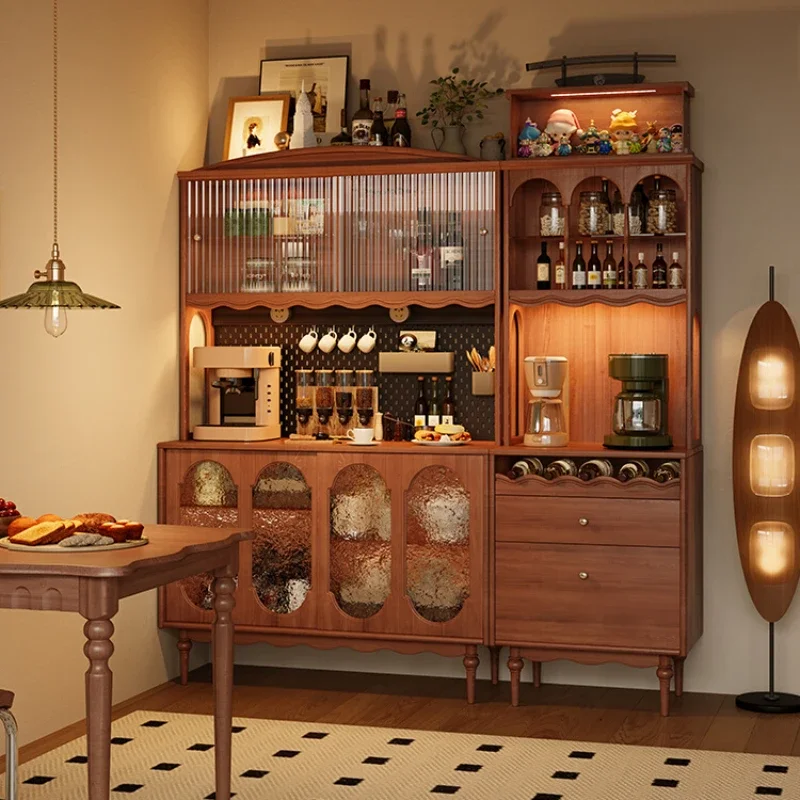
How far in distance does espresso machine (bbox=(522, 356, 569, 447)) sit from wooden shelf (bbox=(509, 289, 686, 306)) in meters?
0.25

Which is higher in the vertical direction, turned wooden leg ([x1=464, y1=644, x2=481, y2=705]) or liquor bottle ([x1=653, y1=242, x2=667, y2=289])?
liquor bottle ([x1=653, y1=242, x2=667, y2=289])

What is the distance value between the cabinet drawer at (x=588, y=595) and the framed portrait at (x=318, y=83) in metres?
Result: 2.11

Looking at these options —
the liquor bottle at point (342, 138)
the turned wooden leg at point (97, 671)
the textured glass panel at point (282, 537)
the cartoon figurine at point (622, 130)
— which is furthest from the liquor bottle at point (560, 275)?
the turned wooden leg at point (97, 671)

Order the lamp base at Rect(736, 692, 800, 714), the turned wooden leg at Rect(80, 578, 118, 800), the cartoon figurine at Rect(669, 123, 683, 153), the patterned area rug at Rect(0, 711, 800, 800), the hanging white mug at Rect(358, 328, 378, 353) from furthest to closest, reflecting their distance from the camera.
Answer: the hanging white mug at Rect(358, 328, 378, 353), the cartoon figurine at Rect(669, 123, 683, 153), the lamp base at Rect(736, 692, 800, 714), the patterned area rug at Rect(0, 711, 800, 800), the turned wooden leg at Rect(80, 578, 118, 800)

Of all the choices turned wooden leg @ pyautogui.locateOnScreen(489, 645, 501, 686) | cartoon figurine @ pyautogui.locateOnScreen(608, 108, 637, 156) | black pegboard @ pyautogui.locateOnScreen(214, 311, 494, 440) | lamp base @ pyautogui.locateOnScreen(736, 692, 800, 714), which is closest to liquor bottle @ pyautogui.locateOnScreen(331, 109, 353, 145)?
black pegboard @ pyautogui.locateOnScreen(214, 311, 494, 440)

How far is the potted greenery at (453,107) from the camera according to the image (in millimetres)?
5977

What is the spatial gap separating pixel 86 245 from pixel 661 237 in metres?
2.37

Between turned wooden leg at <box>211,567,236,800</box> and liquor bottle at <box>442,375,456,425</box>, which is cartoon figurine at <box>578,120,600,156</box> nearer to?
liquor bottle at <box>442,375,456,425</box>

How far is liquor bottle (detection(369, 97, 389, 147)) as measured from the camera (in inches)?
237

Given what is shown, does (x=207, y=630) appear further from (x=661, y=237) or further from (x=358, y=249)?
(x=661, y=237)

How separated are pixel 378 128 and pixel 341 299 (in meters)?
0.79

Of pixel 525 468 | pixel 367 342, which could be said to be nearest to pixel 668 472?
pixel 525 468

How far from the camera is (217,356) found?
19.9 feet

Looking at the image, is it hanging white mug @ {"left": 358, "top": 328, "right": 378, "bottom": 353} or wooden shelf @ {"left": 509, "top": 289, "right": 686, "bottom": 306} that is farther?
hanging white mug @ {"left": 358, "top": 328, "right": 378, "bottom": 353}
